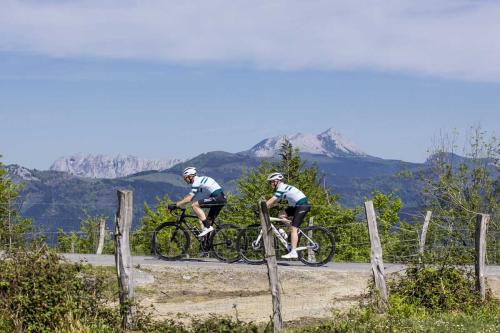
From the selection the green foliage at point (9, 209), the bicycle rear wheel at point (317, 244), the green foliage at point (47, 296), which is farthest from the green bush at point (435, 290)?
the green foliage at point (9, 209)

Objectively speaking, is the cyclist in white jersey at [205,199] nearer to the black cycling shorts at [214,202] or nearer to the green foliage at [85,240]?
the black cycling shorts at [214,202]

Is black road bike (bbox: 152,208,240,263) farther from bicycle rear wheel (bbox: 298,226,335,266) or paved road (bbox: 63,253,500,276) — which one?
bicycle rear wheel (bbox: 298,226,335,266)

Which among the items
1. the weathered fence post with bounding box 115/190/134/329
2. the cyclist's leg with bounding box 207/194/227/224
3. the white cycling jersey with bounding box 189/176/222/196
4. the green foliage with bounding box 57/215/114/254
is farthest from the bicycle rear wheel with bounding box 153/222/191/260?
the weathered fence post with bounding box 115/190/134/329

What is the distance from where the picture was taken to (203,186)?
20.5m

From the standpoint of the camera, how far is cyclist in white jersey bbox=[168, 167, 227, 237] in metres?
20.3

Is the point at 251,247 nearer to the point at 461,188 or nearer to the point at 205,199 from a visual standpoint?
the point at 205,199

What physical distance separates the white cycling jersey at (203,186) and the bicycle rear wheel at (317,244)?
242 cm

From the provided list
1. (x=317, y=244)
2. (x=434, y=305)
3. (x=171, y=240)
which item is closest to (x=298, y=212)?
(x=317, y=244)

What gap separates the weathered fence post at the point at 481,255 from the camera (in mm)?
16656

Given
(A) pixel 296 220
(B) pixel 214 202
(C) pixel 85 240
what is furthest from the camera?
(C) pixel 85 240

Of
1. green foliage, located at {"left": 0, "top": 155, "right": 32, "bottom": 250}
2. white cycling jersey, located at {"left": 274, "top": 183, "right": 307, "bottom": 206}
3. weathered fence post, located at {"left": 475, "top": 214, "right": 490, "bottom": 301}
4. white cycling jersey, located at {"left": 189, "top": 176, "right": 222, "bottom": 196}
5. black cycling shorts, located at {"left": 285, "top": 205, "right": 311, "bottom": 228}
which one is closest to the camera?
weathered fence post, located at {"left": 475, "top": 214, "right": 490, "bottom": 301}

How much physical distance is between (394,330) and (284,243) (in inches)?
348

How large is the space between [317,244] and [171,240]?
160 inches

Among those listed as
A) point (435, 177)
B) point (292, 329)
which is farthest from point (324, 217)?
point (292, 329)
